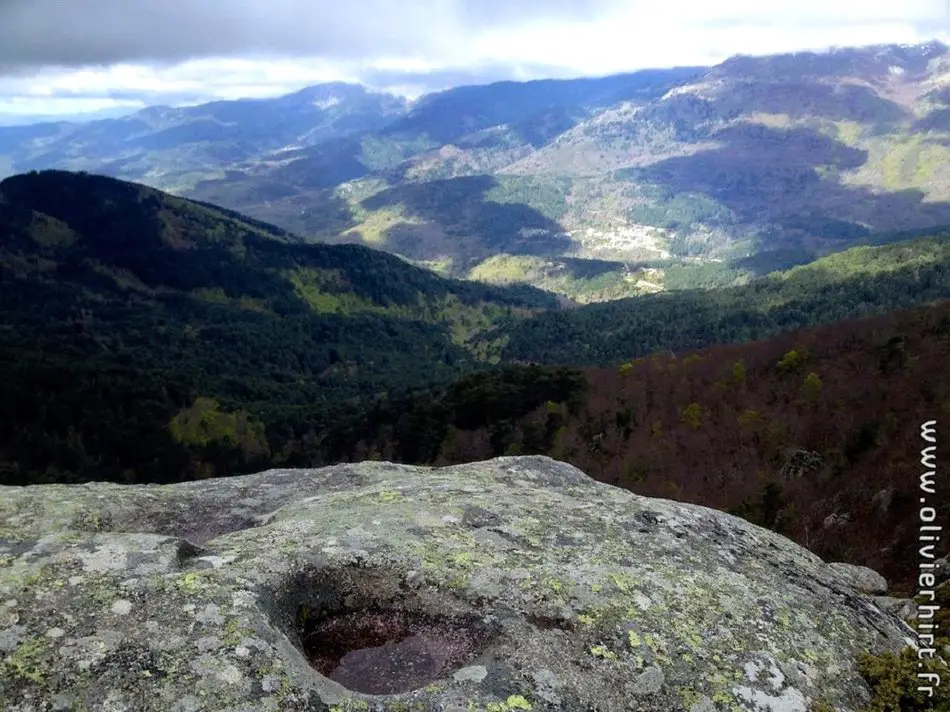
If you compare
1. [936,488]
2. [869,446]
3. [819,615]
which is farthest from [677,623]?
[869,446]

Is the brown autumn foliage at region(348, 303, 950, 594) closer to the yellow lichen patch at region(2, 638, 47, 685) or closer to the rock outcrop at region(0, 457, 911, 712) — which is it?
the rock outcrop at region(0, 457, 911, 712)

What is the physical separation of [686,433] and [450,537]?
6916 cm

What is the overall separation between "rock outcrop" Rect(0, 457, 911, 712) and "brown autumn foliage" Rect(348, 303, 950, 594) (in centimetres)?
1070

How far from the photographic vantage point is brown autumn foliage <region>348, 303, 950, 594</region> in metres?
30.9

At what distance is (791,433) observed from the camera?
55281 mm

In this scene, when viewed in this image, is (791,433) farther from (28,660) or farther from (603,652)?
(28,660)

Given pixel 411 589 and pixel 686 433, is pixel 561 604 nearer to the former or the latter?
pixel 411 589

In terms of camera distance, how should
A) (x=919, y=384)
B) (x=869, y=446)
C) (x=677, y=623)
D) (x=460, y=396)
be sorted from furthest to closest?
(x=460, y=396), (x=919, y=384), (x=869, y=446), (x=677, y=623)

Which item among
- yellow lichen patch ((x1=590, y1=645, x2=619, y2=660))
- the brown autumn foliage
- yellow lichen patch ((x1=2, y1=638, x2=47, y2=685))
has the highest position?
yellow lichen patch ((x1=2, y1=638, x2=47, y2=685))

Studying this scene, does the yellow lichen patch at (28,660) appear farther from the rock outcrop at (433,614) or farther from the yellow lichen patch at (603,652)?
the yellow lichen patch at (603,652)

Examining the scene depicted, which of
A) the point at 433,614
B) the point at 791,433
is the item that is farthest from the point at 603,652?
the point at 791,433

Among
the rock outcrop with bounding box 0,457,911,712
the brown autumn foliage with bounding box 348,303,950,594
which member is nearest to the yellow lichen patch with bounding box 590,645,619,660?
the rock outcrop with bounding box 0,457,911,712

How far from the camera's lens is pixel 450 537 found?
11773 millimetres

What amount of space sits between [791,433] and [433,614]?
2075 inches
